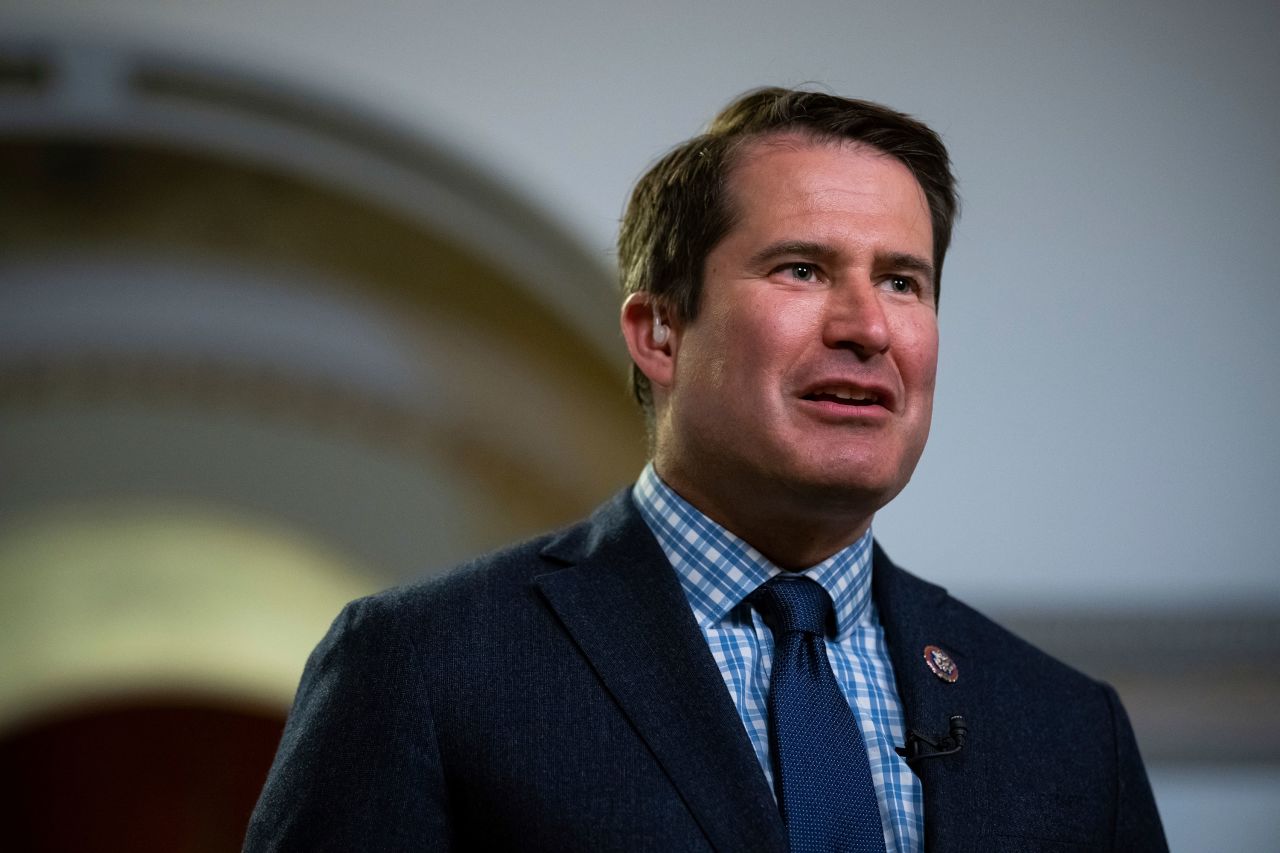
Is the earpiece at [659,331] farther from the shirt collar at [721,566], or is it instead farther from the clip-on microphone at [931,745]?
the clip-on microphone at [931,745]

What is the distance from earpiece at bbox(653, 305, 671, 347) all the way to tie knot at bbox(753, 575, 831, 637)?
0.37 m

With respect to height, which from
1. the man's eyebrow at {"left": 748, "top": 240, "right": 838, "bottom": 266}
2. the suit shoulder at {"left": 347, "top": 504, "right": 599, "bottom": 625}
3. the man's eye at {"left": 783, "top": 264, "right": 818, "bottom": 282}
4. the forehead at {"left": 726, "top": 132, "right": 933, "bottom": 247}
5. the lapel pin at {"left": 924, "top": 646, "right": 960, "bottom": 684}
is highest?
the forehead at {"left": 726, "top": 132, "right": 933, "bottom": 247}

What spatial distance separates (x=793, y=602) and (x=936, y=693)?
226mm

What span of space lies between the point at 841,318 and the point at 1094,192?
2.03 metres

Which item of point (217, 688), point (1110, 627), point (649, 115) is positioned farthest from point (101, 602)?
point (1110, 627)

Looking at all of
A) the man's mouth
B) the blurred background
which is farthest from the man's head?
the blurred background

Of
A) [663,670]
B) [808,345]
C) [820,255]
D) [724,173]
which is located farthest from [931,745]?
[724,173]

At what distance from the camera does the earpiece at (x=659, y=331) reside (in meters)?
2.00

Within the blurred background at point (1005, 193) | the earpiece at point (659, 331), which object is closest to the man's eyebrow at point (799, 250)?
the earpiece at point (659, 331)

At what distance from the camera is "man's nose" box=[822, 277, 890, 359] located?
1.76 meters

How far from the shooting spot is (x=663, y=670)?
5.64ft

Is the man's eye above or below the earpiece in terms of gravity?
above

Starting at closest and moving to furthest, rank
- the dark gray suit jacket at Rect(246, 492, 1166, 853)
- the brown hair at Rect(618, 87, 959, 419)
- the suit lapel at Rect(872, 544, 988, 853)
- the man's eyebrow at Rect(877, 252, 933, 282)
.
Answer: the dark gray suit jacket at Rect(246, 492, 1166, 853) → the suit lapel at Rect(872, 544, 988, 853) → the man's eyebrow at Rect(877, 252, 933, 282) → the brown hair at Rect(618, 87, 959, 419)

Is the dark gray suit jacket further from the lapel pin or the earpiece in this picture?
the earpiece
